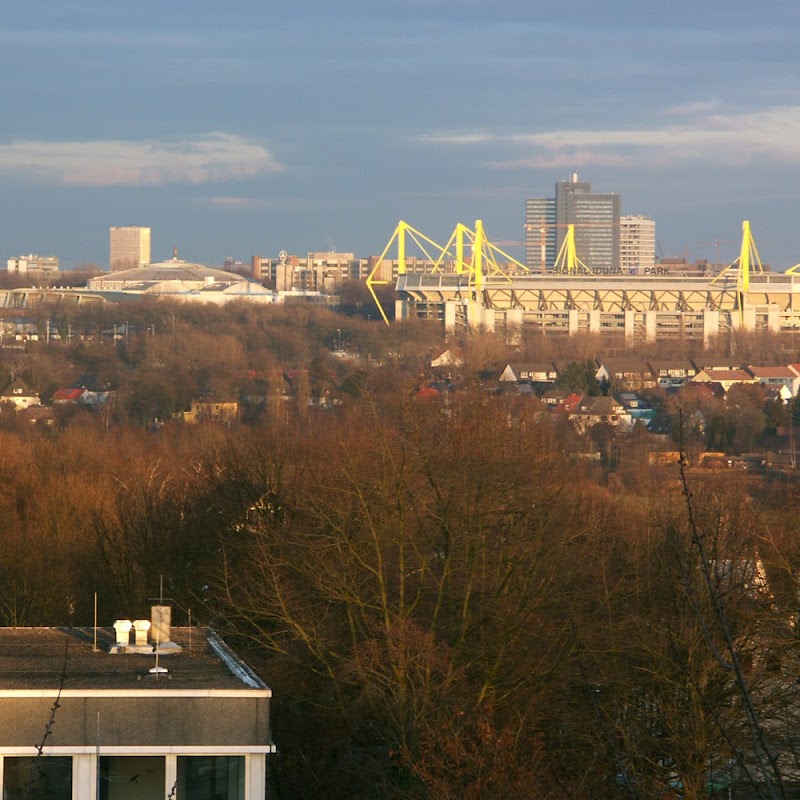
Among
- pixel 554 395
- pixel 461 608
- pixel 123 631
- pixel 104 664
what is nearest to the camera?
pixel 104 664

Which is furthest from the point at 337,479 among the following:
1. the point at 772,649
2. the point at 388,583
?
the point at 772,649

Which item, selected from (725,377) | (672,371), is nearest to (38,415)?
(725,377)

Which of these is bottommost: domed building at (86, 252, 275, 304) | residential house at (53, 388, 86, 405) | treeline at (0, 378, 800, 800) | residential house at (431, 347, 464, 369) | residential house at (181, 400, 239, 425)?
residential house at (53, 388, 86, 405)

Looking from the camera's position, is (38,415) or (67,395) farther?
(67,395)

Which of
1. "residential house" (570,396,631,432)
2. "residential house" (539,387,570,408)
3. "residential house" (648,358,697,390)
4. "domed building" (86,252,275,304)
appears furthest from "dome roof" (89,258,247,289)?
"residential house" (570,396,631,432)

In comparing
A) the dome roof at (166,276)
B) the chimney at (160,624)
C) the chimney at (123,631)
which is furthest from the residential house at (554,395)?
the dome roof at (166,276)

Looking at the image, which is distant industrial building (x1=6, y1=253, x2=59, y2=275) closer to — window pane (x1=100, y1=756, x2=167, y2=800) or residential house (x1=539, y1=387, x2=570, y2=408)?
residential house (x1=539, y1=387, x2=570, y2=408)

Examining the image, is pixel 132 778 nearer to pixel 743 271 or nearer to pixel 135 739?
pixel 135 739
